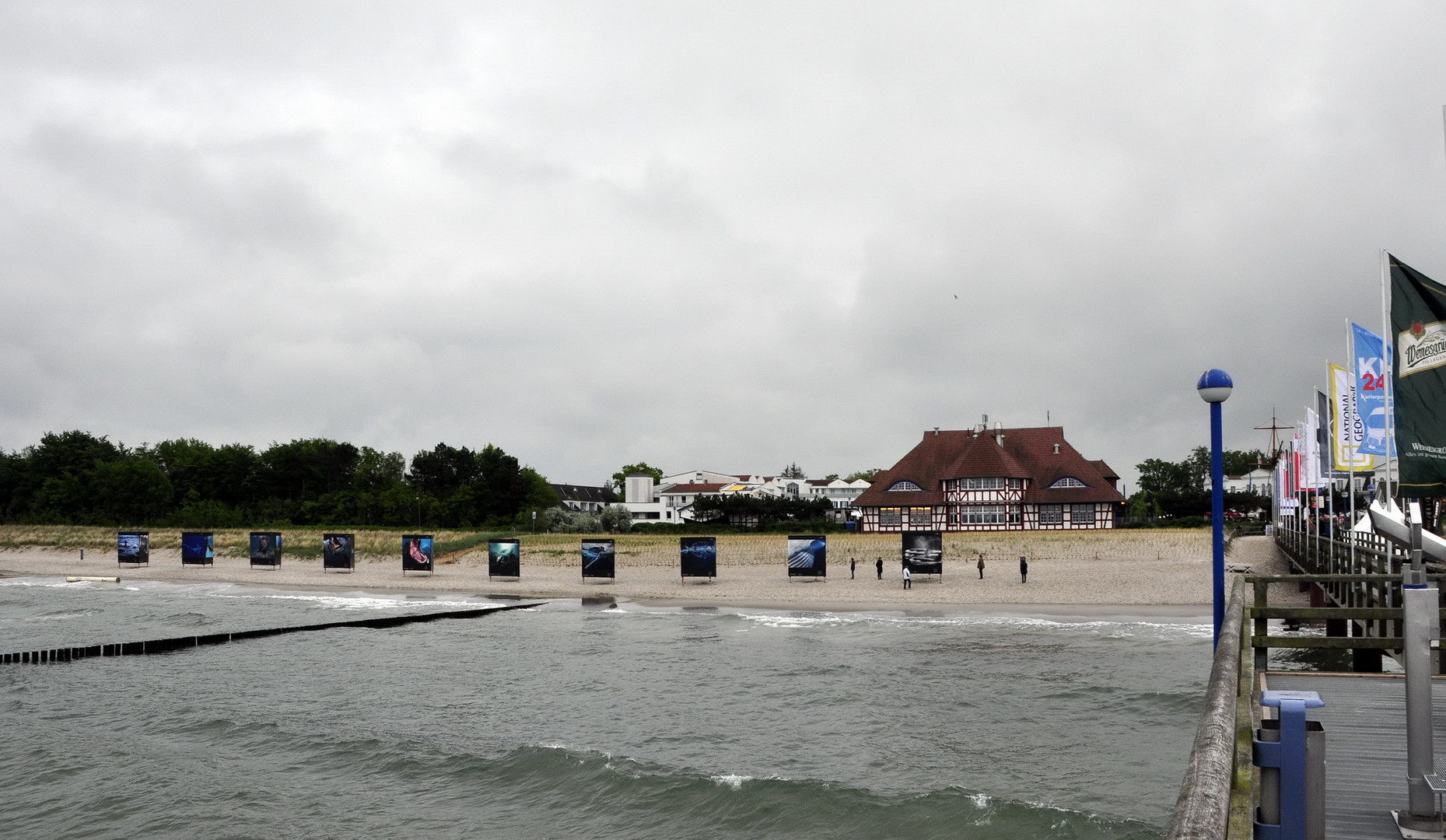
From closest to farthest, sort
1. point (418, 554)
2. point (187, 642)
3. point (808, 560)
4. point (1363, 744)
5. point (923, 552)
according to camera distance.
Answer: point (1363, 744), point (187, 642), point (923, 552), point (808, 560), point (418, 554)

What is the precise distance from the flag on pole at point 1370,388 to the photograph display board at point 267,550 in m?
67.3

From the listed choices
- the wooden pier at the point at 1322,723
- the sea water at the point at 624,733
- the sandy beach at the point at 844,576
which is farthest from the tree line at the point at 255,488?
the wooden pier at the point at 1322,723

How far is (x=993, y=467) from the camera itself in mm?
78000

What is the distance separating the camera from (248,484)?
111438mm

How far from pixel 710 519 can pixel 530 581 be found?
113 ft

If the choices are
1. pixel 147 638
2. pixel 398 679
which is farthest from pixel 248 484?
pixel 398 679

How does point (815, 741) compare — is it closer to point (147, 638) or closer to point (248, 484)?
point (147, 638)

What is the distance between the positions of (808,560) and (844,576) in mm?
4076

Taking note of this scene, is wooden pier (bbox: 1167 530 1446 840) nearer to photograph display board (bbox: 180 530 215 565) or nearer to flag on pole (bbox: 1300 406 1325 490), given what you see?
flag on pole (bbox: 1300 406 1325 490)

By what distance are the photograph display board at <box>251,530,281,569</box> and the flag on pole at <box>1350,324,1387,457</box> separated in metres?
67.3

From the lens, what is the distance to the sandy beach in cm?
4247

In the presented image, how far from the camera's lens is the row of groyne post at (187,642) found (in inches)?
1276

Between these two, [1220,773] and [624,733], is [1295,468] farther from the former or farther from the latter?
[1220,773]

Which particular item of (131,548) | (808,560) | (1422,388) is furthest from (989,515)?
(1422,388)
